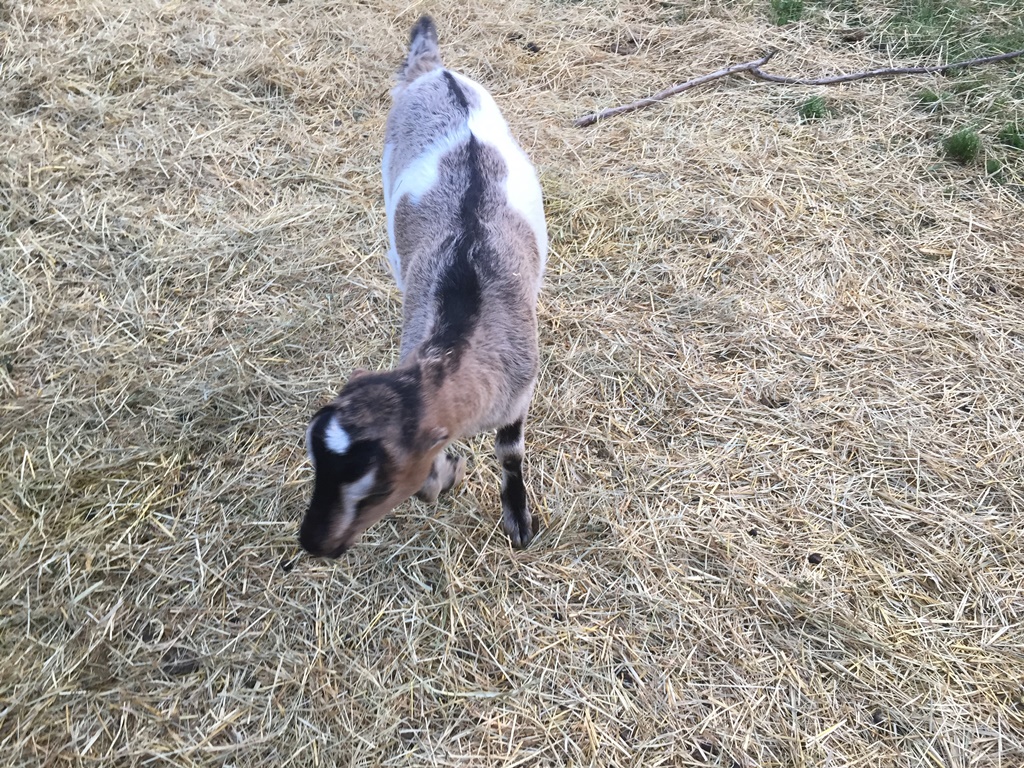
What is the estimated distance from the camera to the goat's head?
186 cm

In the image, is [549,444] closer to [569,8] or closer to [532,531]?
[532,531]

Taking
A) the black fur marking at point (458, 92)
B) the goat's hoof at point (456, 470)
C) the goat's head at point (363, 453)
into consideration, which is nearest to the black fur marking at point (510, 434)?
the goat's hoof at point (456, 470)

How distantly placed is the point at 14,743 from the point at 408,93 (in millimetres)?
3397

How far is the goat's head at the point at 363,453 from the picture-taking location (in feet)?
6.10

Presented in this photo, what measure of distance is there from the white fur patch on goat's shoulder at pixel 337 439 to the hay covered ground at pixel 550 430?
1.19 m

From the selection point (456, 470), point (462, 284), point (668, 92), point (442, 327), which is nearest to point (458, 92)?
point (462, 284)

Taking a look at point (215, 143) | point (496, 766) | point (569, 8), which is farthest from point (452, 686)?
point (569, 8)

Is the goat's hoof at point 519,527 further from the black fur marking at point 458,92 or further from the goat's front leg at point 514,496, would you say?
the black fur marking at point 458,92

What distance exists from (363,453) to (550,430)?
64.3 inches

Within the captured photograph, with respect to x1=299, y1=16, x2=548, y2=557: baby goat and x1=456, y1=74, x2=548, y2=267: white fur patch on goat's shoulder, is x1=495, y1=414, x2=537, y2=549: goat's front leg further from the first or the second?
x1=456, y1=74, x2=548, y2=267: white fur patch on goat's shoulder

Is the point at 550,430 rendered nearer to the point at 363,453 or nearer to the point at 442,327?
the point at 442,327

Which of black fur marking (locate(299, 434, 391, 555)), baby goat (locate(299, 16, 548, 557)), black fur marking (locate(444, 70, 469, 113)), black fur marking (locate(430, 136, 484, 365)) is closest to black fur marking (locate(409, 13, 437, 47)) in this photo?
baby goat (locate(299, 16, 548, 557))

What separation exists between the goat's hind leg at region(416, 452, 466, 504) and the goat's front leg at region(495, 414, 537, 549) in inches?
8.0

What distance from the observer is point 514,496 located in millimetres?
2977
